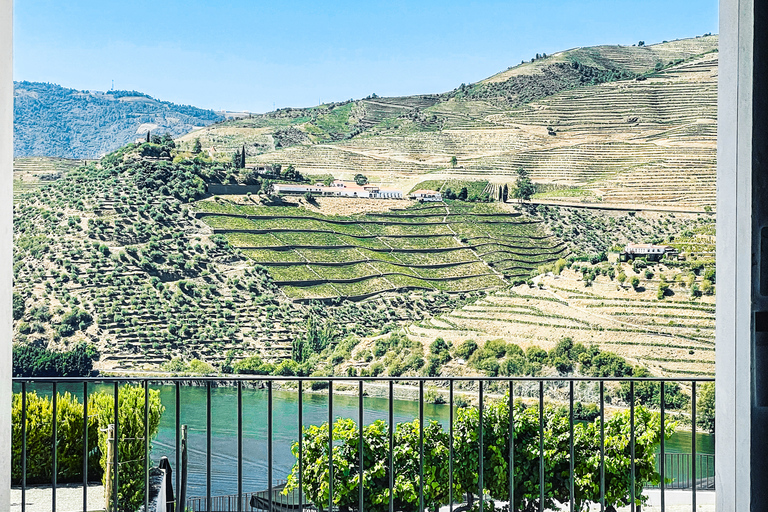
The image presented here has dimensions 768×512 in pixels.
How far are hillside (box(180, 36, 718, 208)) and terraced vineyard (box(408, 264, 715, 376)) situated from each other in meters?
3.25

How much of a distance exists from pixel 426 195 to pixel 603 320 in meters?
7.62

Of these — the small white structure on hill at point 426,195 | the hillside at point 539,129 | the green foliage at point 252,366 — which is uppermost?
the hillside at point 539,129

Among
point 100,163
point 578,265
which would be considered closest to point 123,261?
point 100,163

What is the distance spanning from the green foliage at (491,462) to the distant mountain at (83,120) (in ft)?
58.4

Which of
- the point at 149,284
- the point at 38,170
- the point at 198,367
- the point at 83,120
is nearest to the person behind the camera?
the point at 198,367

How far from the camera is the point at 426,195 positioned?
2480 centimetres

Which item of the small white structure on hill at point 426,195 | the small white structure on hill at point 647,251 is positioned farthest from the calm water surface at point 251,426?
the small white structure on hill at point 426,195

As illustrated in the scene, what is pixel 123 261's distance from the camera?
71.8ft

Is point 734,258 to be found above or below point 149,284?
above

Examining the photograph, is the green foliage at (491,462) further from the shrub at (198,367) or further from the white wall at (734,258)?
the shrub at (198,367)

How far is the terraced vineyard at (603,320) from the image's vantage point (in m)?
19.9

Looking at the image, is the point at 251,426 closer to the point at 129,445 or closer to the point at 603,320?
the point at 603,320

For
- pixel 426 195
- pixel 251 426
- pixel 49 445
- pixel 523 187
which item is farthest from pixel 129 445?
pixel 426 195

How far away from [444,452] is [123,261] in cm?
1530
